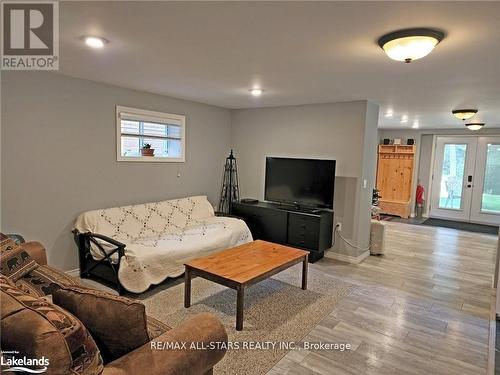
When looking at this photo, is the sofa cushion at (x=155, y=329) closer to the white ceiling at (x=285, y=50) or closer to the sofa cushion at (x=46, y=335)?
the sofa cushion at (x=46, y=335)

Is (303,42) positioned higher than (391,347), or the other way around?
(303,42)

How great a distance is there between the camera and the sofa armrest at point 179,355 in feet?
4.37

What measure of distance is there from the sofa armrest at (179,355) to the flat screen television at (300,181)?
127 inches

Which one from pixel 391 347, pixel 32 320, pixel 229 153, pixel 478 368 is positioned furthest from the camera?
pixel 229 153

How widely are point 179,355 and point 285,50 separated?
2146mm

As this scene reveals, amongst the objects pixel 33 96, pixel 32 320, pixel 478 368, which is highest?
pixel 33 96

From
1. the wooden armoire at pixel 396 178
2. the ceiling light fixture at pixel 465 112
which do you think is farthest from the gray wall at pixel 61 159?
the wooden armoire at pixel 396 178

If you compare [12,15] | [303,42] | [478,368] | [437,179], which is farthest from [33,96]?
[437,179]

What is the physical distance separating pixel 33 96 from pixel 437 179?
28.3 feet

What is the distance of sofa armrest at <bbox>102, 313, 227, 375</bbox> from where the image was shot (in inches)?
52.4

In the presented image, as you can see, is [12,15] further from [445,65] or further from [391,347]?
[391,347]

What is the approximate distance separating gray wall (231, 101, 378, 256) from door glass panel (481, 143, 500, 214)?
4.48 m

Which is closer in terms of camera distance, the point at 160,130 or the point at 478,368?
the point at 478,368

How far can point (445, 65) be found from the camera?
8.84 feet
